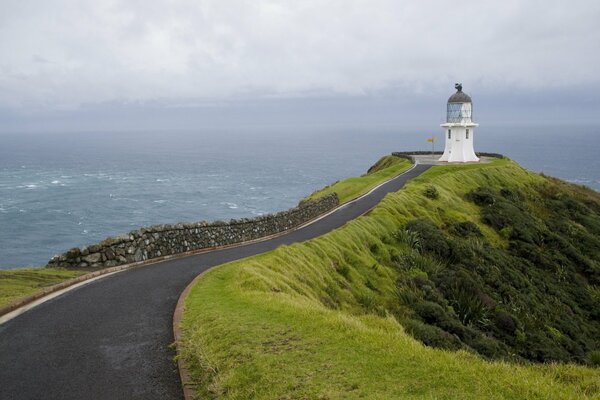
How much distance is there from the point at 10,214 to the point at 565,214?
2921 inches

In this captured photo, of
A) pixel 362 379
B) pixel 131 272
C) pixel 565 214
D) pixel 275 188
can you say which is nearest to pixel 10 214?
pixel 275 188

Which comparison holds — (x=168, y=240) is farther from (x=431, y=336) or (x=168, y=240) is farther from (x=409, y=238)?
(x=409, y=238)

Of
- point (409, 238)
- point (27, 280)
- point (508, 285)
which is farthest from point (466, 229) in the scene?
point (27, 280)

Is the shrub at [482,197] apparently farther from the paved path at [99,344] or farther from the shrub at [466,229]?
the paved path at [99,344]

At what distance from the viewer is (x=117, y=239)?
19000mm

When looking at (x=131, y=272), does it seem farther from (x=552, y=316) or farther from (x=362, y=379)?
(x=552, y=316)

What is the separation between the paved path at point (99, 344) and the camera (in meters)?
8.94

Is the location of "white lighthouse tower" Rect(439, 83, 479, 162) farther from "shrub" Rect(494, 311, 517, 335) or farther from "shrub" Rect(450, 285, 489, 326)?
"shrub" Rect(494, 311, 517, 335)

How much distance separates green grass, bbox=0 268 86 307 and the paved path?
113 cm

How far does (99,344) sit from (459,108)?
5417 cm

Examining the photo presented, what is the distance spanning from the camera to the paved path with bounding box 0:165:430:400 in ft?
29.3

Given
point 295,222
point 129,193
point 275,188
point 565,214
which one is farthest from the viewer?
point 275,188

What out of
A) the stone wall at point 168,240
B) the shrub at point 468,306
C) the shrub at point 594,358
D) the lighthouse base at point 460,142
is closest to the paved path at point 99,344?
the stone wall at point 168,240

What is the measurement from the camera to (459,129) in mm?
57062
